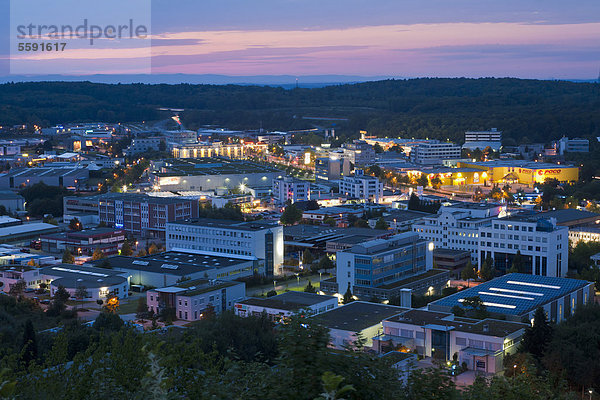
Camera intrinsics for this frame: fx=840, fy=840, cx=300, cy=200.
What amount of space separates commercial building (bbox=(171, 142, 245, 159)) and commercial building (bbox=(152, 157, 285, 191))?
3.67 metres

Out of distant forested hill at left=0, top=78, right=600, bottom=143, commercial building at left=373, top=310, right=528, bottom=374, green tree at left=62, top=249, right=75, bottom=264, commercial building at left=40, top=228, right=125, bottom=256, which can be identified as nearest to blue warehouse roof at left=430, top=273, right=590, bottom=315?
commercial building at left=373, top=310, right=528, bottom=374

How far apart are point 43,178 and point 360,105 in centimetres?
2185

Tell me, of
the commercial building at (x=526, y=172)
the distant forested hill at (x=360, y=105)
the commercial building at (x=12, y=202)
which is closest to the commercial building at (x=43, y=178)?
the commercial building at (x=12, y=202)

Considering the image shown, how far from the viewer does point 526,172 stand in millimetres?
16750

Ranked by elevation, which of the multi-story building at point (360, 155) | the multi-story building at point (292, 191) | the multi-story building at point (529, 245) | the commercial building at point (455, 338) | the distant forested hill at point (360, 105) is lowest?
the commercial building at point (455, 338)

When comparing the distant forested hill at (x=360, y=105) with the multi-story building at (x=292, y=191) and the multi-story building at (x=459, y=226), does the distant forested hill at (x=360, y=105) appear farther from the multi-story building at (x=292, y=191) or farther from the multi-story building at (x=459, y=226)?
the multi-story building at (x=459, y=226)

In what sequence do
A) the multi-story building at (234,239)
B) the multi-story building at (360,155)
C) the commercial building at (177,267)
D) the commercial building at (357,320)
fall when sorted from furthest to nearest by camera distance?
the multi-story building at (360,155) → the multi-story building at (234,239) → the commercial building at (177,267) → the commercial building at (357,320)

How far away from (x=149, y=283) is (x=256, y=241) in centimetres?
126

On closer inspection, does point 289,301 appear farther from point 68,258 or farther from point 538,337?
point 68,258

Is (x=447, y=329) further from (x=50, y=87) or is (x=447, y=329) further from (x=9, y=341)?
(x=50, y=87)

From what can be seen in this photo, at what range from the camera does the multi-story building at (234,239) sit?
29.7ft

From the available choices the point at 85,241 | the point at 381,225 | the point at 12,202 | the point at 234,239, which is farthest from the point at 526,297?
the point at 12,202

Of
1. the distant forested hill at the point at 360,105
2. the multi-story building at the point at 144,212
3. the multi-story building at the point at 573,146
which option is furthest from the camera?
the distant forested hill at the point at 360,105

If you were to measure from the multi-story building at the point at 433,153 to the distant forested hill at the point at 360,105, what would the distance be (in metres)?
3.93
